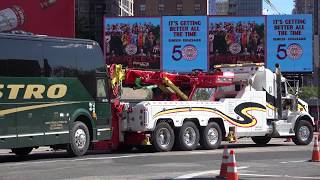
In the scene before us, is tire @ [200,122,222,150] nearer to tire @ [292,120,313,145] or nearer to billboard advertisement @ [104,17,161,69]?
tire @ [292,120,313,145]

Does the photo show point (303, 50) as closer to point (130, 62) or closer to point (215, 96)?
point (130, 62)

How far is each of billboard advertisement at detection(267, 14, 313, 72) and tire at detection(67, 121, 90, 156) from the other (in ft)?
108

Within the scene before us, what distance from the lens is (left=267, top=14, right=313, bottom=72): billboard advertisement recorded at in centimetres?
5053

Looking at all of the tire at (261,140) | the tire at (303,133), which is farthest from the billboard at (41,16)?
the tire at (303,133)

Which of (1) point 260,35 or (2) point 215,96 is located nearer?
(2) point 215,96

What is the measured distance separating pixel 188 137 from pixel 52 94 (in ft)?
18.1

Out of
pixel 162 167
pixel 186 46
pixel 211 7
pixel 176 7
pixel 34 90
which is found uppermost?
pixel 211 7

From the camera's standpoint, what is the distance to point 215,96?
952 inches

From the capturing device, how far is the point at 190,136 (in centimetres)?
2195

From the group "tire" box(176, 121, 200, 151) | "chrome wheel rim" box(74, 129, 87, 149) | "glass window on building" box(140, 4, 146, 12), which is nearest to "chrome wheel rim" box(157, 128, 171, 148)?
"tire" box(176, 121, 200, 151)

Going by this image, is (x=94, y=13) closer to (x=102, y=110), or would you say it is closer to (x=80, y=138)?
(x=102, y=110)

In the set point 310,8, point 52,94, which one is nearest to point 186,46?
point 52,94

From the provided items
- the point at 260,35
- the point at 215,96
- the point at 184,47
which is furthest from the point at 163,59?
the point at 215,96

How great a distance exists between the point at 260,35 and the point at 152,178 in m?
39.4
